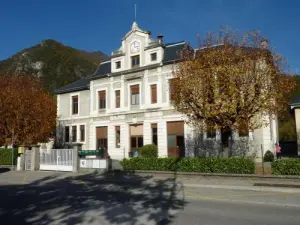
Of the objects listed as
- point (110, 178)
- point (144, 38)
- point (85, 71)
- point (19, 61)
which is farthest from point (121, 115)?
point (19, 61)

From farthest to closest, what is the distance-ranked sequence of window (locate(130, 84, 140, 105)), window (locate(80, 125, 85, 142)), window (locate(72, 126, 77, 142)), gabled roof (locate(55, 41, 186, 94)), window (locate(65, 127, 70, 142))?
window (locate(65, 127, 70, 142))
window (locate(72, 126, 77, 142))
window (locate(80, 125, 85, 142))
window (locate(130, 84, 140, 105))
gabled roof (locate(55, 41, 186, 94))

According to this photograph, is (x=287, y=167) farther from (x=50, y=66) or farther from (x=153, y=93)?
(x=50, y=66)

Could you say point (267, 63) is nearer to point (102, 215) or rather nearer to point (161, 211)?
point (161, 211)

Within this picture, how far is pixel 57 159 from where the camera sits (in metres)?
Answer: 22.6

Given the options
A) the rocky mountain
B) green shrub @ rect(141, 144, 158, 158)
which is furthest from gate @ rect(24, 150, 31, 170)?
the rocky mountain

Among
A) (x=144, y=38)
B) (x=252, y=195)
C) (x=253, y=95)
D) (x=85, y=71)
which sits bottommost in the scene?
(x=252, y=195)

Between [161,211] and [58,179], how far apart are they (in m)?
11.3

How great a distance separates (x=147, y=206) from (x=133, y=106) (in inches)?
803

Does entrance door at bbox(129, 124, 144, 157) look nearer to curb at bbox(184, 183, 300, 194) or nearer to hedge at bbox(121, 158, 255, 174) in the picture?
hedge at bbox(121, 158, 255, 174)

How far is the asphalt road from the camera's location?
7.95m

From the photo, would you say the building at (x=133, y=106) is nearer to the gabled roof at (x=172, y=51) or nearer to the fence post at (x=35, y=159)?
the gabled roof at (x=172, y=51)

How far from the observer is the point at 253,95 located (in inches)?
656

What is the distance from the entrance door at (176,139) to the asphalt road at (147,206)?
39.1 ft

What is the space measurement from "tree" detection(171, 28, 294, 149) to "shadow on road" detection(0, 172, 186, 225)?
4.76 m
